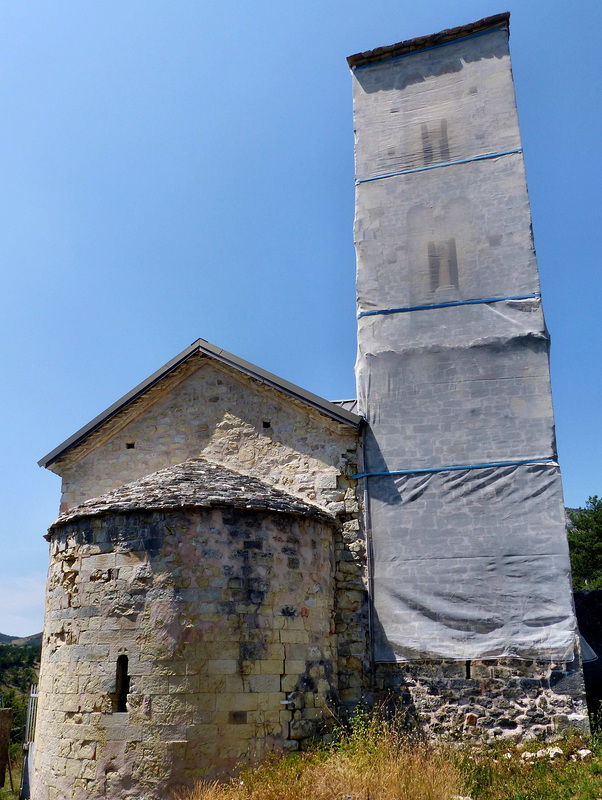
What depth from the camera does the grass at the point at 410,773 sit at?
6105 millimetres

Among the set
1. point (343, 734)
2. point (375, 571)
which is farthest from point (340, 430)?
point (343, 734)

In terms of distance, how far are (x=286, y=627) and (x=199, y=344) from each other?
5.14 metres

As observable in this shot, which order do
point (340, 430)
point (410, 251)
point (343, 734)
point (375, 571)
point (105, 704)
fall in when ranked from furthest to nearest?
point (410, 251), point (340, 430), point (375, 571), point (343, 734), point (105, 704)

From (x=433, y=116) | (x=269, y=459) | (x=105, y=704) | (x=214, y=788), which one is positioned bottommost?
(x=214, y=788)

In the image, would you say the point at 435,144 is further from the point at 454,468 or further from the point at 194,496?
the point at 194,496

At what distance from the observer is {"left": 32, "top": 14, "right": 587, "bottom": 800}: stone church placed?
743 centimetres

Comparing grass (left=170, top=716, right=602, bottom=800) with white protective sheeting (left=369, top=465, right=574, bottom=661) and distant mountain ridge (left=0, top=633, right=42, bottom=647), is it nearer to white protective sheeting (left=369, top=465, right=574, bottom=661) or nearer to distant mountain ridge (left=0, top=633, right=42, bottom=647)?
white protective sheeting (left=369, top=465, right=574, bottom=661)

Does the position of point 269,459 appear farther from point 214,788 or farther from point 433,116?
point 433,116

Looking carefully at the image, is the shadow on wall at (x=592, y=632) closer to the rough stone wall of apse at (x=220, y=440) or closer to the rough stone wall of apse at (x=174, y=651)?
the rough stone wall of apse at (x=174, y=651)

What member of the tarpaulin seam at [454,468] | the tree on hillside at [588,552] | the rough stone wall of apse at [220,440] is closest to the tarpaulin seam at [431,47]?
the rough stone wall of apse at [220,440]

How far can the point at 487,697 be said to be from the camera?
A: 8.38 meters

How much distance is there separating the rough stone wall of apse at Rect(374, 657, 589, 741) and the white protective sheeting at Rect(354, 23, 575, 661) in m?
0.17

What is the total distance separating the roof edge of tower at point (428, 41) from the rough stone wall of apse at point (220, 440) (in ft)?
22.7

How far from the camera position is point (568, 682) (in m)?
8.17
